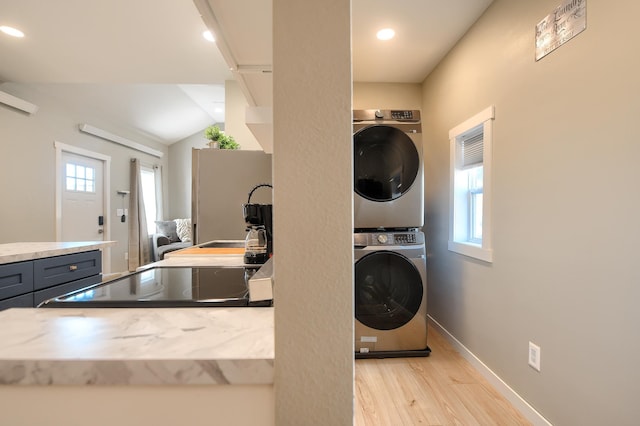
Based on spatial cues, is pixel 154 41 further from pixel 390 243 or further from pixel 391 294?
pixel 391 294

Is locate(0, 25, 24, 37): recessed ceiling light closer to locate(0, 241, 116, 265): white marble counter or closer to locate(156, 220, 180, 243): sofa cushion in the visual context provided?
locate(0, 241, 116, 265): white marble counter

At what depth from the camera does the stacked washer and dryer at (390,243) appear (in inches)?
97.2

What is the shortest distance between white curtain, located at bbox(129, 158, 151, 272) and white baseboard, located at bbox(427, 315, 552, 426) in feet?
17.6

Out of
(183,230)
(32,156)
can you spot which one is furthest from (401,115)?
(183,230)

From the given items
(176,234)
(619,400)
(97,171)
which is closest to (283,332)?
(619,400)

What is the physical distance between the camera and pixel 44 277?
2.00m

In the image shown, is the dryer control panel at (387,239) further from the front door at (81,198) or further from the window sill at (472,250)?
the front door at (81,198)

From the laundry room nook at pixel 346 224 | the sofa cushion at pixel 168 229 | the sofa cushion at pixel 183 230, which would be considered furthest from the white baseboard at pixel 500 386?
the sofa cushion at pixel 168 229

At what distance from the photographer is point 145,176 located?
20.7 feet

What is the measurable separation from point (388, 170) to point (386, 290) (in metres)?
0.99

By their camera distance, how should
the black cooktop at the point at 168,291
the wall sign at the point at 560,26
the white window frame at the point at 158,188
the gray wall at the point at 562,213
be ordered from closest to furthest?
the black cooktop at the point at 168,291 → the gray wall at the point at 562,213 → the wall sign at the point at 560,26 → the white window frame at the point at 158,188

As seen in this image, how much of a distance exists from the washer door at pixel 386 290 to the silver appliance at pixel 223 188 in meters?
1.17

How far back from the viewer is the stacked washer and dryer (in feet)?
8.10

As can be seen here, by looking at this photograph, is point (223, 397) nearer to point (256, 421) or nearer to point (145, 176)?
point (256, 421)
